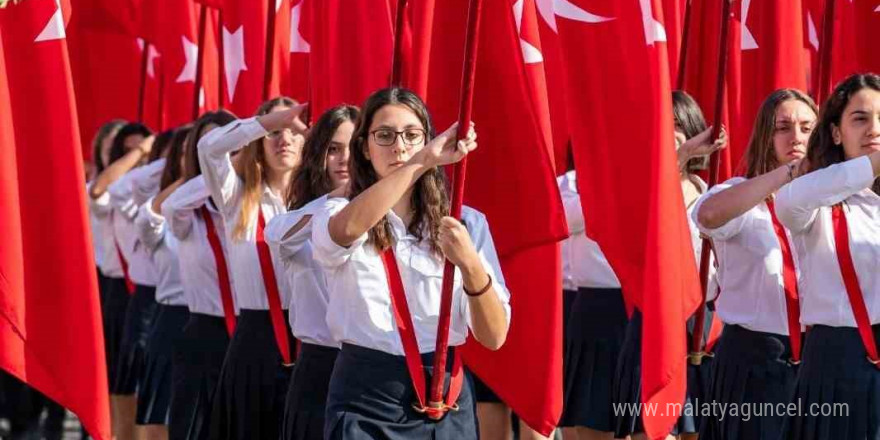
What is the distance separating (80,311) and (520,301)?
1506 millimetres

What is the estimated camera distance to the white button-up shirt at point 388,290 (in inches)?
194

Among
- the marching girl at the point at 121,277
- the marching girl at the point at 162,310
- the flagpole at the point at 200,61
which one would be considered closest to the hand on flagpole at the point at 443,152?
the marching girl at the point at 162,310

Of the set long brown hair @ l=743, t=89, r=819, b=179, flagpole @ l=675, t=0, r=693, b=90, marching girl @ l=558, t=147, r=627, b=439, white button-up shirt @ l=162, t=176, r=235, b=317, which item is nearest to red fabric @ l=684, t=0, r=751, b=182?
flagpole @ l=675, t=0, r=693, b=90

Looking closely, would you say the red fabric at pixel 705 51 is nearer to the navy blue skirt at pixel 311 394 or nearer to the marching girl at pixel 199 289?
the marching girl at pixel 199 289

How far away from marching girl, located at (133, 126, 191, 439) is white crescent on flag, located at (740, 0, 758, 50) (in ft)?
9.54

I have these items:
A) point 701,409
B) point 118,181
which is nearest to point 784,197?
point 701,409

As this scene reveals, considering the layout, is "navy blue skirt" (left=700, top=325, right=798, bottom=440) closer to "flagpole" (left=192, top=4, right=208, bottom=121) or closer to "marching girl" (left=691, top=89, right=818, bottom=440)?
"marching girl" (left=691, top=89, right=818, bottom=440)

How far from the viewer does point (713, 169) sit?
7016 millimetres

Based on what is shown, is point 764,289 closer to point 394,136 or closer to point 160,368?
point 394,136

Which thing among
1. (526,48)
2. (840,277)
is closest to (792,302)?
(840,277)

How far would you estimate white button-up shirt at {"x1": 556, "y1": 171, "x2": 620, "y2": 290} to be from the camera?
8047mm

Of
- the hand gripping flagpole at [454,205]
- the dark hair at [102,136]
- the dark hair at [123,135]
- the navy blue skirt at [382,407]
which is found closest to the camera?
the hand gripping flagpole at [454,205]

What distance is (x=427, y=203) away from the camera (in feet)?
16.5

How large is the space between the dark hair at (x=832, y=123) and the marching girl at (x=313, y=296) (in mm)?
1833
